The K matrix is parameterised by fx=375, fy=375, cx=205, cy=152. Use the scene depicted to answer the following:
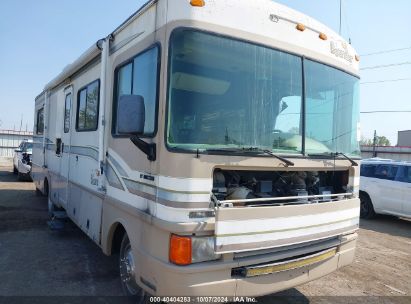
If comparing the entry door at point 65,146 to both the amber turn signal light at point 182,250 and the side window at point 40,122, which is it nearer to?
the side window at point 40,122

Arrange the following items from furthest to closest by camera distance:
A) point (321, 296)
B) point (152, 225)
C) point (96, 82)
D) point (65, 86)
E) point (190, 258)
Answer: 1. point (65, 86)
2. point (96, 82)
3. point (321, 296)
4. point (152, 225)
5. point (190, 258)

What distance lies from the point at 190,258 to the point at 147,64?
1.85 m

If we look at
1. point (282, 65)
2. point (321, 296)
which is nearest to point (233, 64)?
point (282, 65)

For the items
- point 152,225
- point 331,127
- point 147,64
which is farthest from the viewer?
point 331,127

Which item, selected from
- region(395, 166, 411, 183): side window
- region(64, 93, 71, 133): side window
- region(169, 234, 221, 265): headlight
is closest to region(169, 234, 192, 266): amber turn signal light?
region(169, 234, 221, 265): headlight

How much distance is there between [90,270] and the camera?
16.8ft

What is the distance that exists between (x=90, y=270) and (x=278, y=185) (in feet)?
9.35

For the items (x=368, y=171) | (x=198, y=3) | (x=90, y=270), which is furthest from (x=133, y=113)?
(x=368, y=171)

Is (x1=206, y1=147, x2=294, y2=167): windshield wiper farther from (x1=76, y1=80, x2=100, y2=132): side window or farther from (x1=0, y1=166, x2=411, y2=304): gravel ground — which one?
(x1=76, y1=80, x2=100, y2=132): side window

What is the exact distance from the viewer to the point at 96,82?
509 centimetres

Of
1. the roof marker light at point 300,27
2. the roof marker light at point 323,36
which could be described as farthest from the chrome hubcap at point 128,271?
the roof marker light at point 323,36

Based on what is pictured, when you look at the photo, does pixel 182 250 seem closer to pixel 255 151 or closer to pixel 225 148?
pixel 225 148

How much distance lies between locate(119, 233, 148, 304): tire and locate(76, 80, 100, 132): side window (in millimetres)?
1733

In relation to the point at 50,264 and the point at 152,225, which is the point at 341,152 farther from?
the point at 50,264
